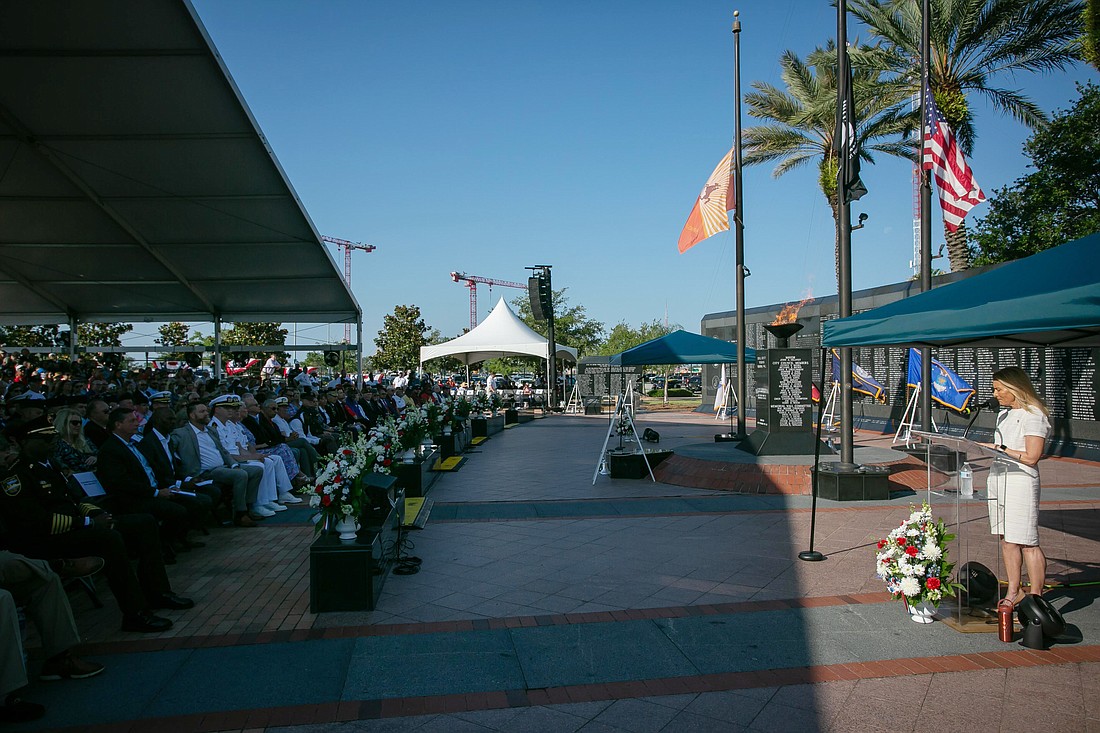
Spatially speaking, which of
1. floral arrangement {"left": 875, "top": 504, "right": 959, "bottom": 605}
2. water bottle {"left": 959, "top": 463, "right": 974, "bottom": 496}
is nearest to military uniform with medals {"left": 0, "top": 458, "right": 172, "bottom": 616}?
floral arrangement {"left": 875, "top": 504, "right": 959, "bottom": 605}

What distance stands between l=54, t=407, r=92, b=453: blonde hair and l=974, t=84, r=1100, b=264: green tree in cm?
2609

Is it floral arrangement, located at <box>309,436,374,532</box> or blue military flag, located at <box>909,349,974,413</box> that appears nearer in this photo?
floral arrangement, located at <box>309,436,374,532</box>

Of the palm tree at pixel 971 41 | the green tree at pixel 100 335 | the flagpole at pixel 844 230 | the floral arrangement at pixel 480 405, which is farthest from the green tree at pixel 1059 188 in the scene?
the green tree at pixel 100 335

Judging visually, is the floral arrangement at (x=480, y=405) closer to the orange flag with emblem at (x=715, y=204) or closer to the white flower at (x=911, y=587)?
the orange flag with emblem at (x=715, y=204)

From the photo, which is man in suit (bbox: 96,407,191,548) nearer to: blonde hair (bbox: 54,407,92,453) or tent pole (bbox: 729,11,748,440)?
blonde hair (bbox: 54,407,92,453)

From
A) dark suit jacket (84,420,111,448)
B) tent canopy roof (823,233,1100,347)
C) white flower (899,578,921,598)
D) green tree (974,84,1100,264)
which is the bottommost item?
white flower (899,578,921,598)

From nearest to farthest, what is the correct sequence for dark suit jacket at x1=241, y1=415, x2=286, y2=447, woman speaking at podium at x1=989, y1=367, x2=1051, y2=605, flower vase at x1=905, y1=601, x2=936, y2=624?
1. woman speaking at podium at x1=989, y1=367, x2=1051, y2=605
2. flower vase at x1=905, y1=601, x2=936, y2=624
3. dark suit jacket at x1=241, y1=415, x2=286, y2=447

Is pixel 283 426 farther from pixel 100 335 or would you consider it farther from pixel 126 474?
pixel 100 335

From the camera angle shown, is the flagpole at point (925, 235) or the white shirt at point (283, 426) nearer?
the white shirt at point (283, 426)

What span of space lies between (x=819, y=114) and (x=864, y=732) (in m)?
22.8

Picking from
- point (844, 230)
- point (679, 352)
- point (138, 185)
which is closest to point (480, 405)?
point (679, 352)

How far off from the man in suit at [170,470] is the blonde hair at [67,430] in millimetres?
823

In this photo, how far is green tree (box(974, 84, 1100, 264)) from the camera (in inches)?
890

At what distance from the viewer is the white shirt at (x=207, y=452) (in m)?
8.70
